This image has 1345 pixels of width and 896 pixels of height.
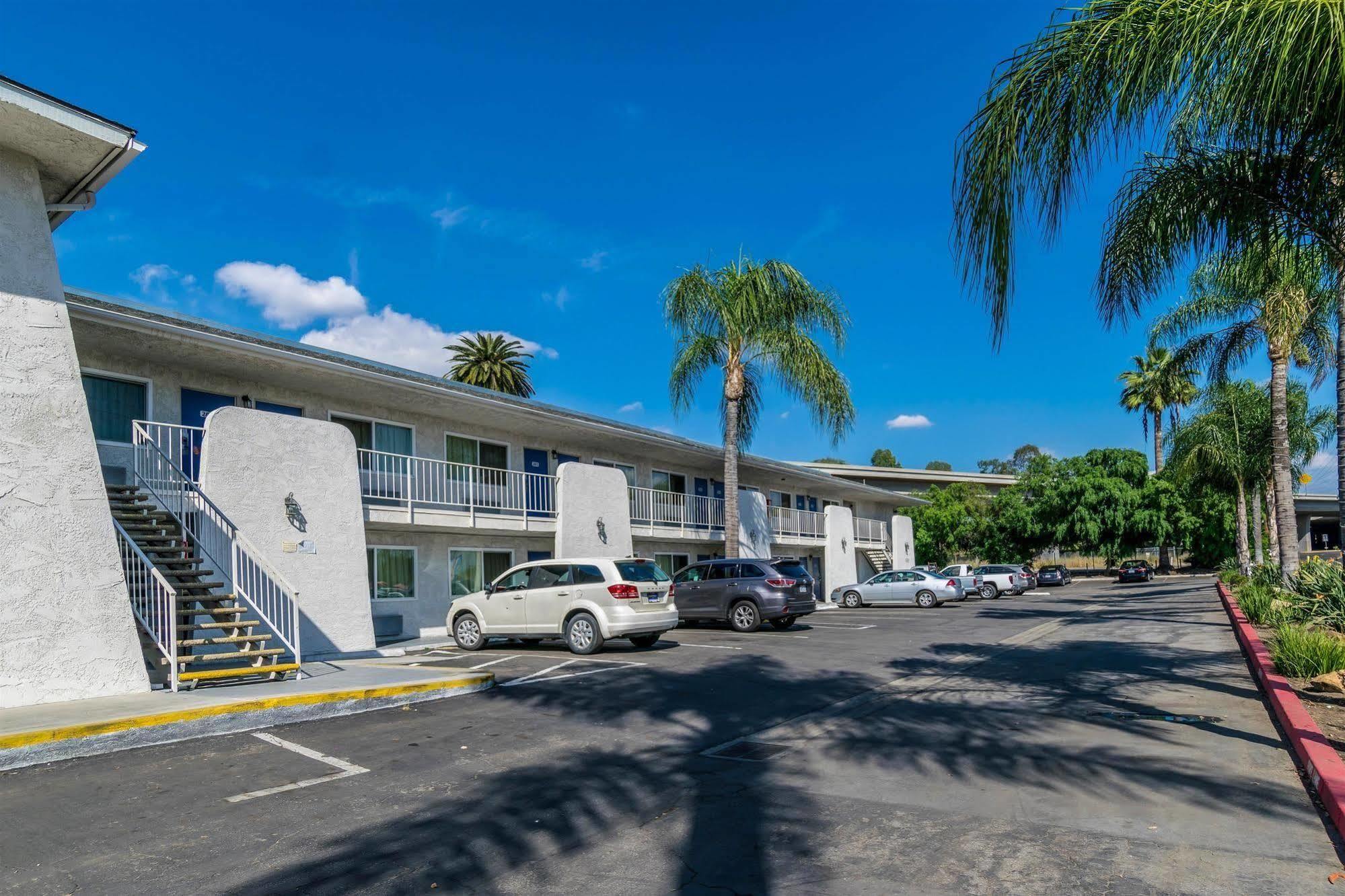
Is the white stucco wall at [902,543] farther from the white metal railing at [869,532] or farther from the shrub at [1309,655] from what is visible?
the shrub at [1309,655]

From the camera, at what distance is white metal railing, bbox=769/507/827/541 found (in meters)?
34.5

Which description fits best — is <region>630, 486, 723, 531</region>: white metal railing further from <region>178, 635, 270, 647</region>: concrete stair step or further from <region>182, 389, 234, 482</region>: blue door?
<region>178, 635, 270, 647</region>: concrete stair step

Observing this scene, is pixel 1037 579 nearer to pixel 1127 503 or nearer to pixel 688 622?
pixel 1127 503

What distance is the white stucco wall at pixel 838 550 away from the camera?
37.5 meters

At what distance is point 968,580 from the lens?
38.3 meters

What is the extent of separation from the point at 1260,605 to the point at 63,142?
20118 millimetres

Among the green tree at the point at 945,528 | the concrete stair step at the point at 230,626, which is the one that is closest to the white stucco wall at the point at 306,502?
the concrete stair step at the point at 230,626

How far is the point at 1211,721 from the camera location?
908 cm

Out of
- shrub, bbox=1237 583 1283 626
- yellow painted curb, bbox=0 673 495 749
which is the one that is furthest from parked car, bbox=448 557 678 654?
shrub, bbox=1237 583 1283 626

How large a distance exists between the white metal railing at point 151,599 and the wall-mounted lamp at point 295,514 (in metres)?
3.63

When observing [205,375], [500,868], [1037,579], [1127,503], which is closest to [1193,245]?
[500,868]

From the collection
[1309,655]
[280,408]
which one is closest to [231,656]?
[280,408]

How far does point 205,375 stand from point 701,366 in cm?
1329

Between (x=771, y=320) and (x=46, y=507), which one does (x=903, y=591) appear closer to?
(x=771, y=320)
